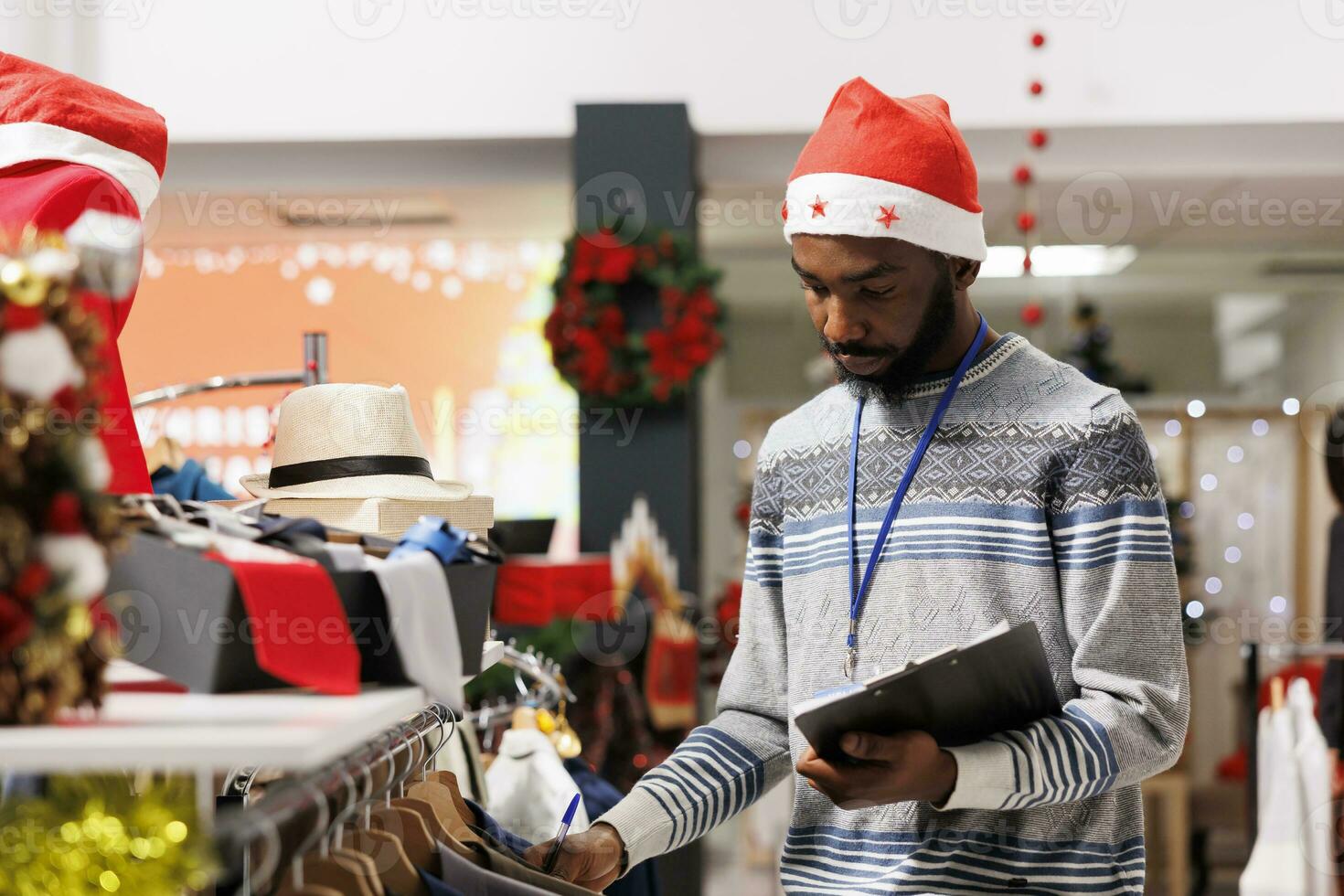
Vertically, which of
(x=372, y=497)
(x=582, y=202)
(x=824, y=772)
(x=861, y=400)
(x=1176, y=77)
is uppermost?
(x=1176, y=77)


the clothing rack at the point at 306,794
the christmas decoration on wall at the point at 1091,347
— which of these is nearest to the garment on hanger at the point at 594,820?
the clothing rack at the point at 306,794

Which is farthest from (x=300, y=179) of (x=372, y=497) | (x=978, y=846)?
(x=978, y=846)

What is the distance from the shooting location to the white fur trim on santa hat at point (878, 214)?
5.20ft

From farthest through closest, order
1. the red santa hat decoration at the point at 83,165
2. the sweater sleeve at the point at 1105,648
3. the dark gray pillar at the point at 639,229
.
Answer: the dark gray pillar at the point at 639,229 → the red santa hat decoration at the point at 83,165 → the sweater sleeve at the point at 1105,648

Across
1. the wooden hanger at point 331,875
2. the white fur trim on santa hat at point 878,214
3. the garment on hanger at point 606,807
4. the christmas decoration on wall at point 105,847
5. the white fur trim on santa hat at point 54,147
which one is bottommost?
the garment on hanger at point 606,807

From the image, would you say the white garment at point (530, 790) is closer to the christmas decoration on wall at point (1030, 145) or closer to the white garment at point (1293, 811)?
the white garment at point (1293, 811)

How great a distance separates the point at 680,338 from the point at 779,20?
47.7 inches

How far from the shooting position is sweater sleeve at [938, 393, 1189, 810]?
139 cm

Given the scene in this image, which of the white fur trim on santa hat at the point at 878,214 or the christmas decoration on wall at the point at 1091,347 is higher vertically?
the christmas decoration on wall at the point at 1091,347

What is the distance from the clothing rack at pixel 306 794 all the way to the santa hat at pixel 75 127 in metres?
0.83

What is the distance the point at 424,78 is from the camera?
15.5 ft

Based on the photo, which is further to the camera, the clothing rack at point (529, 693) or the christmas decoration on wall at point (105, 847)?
the clothing rack at point (529, 693)

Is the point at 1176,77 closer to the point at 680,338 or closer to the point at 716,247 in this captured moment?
the point at 680,338

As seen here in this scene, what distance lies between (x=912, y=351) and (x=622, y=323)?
3152 mm
